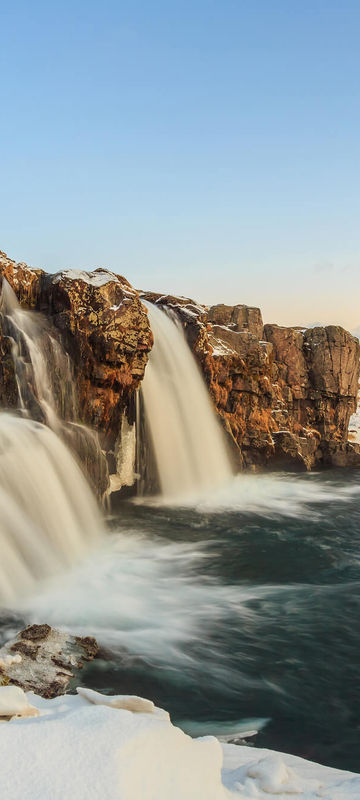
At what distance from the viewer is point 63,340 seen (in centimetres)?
1377

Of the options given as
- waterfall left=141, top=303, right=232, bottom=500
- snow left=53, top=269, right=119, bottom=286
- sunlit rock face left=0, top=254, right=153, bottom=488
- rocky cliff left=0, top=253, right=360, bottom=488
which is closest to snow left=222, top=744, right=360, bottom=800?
sunlit rock face left=0, top=254, right=153, bottom=488

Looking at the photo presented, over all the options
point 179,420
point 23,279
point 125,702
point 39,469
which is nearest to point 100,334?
point 23,279

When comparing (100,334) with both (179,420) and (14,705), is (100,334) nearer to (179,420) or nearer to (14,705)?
(179,420)

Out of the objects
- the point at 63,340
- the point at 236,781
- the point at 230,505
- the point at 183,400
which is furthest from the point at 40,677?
the point at 183,400

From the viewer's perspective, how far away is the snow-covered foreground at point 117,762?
8.57 feet

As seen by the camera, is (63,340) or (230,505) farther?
(230,505)

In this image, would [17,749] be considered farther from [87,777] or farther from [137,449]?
[137,449]

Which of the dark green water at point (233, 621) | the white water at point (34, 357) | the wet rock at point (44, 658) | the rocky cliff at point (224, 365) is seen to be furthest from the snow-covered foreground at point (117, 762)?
the rocky cliff at point (224, 365)

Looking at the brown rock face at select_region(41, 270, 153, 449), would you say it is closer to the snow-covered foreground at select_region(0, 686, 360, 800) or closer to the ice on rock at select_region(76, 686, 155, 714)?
the ice on rock at select_region(76, 686, 155, 714)

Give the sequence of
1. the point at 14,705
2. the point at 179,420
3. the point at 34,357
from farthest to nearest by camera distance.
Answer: the point at 179,420 → the point at 34,357 → the point at 14,705

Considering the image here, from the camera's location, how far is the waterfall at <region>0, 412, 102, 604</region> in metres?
9.09

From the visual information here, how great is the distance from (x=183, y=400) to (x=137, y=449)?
2796mm

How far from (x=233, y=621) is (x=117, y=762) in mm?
5866

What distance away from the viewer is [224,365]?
21.5 m
